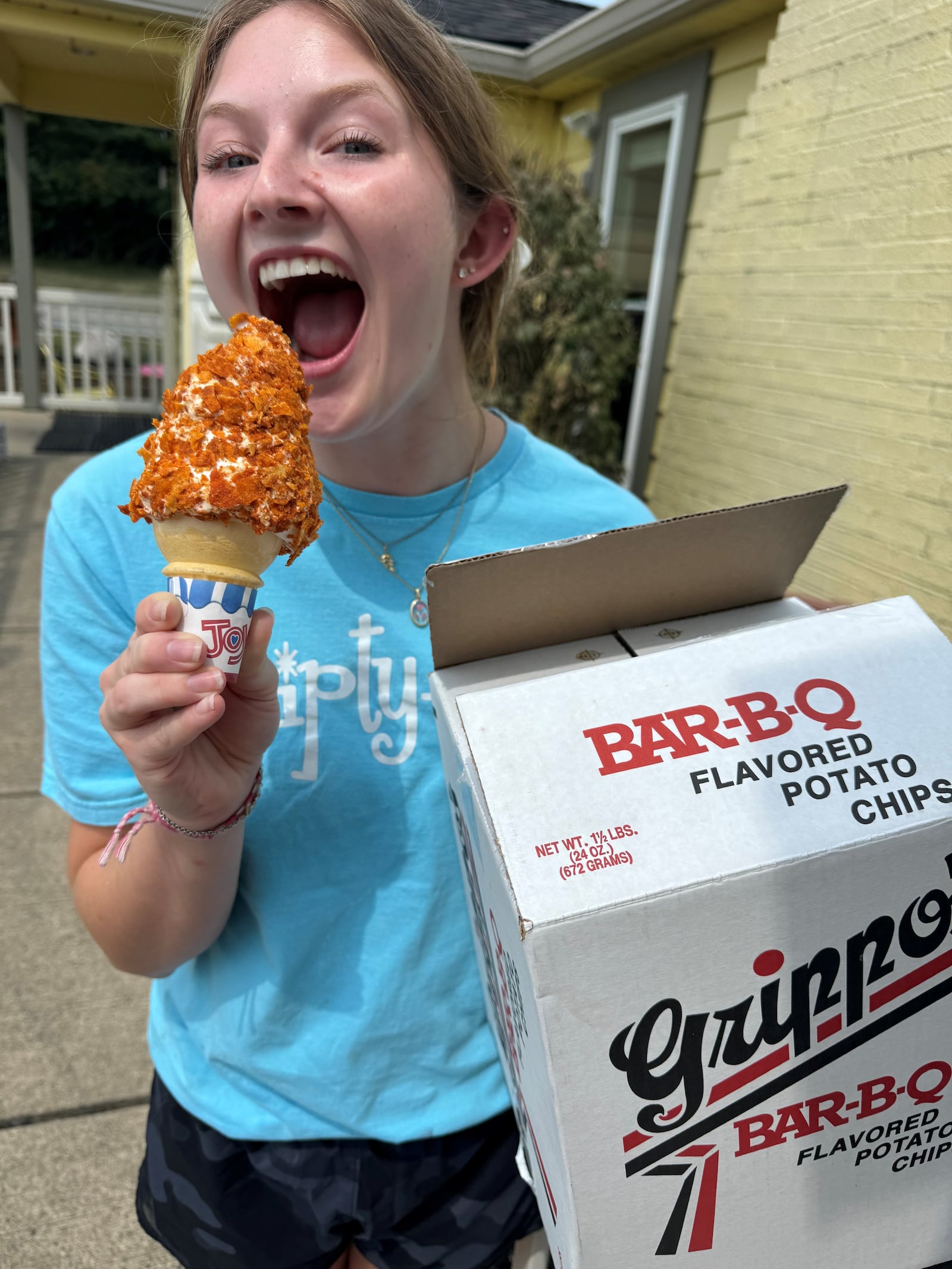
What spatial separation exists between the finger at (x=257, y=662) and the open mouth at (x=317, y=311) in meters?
0.52

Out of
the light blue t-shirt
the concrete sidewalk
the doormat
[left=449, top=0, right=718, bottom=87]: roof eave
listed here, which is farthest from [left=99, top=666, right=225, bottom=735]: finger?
the doormat

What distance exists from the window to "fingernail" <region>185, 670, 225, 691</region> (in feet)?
15.0

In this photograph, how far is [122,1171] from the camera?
7.45 ft

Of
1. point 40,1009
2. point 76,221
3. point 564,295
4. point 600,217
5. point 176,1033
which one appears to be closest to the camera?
point 176,1033

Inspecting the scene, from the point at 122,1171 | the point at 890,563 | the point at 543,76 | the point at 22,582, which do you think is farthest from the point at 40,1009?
the point at 543,76

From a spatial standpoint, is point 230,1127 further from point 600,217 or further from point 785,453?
point 600,217

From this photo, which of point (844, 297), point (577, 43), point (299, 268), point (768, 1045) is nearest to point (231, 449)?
point (299, 268)

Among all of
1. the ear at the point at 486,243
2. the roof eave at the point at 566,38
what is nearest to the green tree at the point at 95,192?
the roof eave at the point at 566,38

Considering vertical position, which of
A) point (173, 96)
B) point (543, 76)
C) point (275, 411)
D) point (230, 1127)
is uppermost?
point (543, 76)

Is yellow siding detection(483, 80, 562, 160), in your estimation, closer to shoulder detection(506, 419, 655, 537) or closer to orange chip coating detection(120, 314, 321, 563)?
shoulder detection(506, 419, 655, 537)

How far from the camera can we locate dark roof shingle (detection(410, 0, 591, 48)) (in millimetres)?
6121

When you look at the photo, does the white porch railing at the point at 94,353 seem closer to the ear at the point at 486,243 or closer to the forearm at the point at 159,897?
the ear at the point at 486,243

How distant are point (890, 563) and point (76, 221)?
2928 cm

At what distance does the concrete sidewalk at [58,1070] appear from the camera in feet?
6.91
